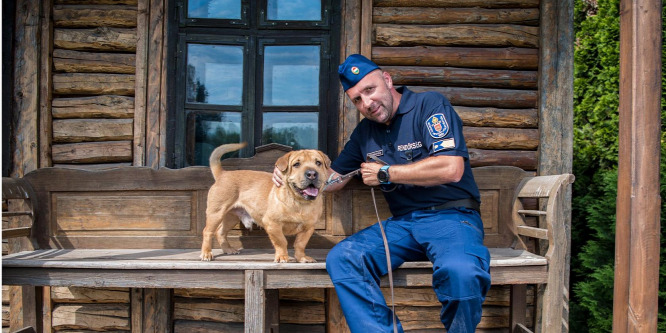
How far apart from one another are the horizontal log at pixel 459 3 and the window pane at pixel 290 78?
748 mm

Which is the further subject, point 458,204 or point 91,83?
point 91,83

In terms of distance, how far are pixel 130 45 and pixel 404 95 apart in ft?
7.49

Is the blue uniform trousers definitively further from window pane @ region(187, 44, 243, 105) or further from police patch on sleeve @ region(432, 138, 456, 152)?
window pane @ region(187, 44, 243, 105)

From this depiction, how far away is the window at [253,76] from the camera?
160 inches

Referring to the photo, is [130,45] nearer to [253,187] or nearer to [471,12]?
[253,187]

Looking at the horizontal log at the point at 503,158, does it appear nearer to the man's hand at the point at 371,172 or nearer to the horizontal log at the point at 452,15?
the horizontal log at the point at 452,15

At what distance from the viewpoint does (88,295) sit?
13.3ft

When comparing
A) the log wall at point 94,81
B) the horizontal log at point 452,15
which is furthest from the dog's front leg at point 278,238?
the horizontal log at point 452,15

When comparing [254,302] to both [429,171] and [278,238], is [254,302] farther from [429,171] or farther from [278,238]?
[429,171]

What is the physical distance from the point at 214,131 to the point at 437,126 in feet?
6.58

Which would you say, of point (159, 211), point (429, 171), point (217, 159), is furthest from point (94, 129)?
point (429, 171)

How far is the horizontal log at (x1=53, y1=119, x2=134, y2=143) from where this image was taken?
13.0ft

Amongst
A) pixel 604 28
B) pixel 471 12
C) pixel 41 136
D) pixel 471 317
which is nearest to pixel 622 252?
pixel 471 317

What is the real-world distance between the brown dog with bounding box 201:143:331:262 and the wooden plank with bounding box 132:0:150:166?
870 mm
